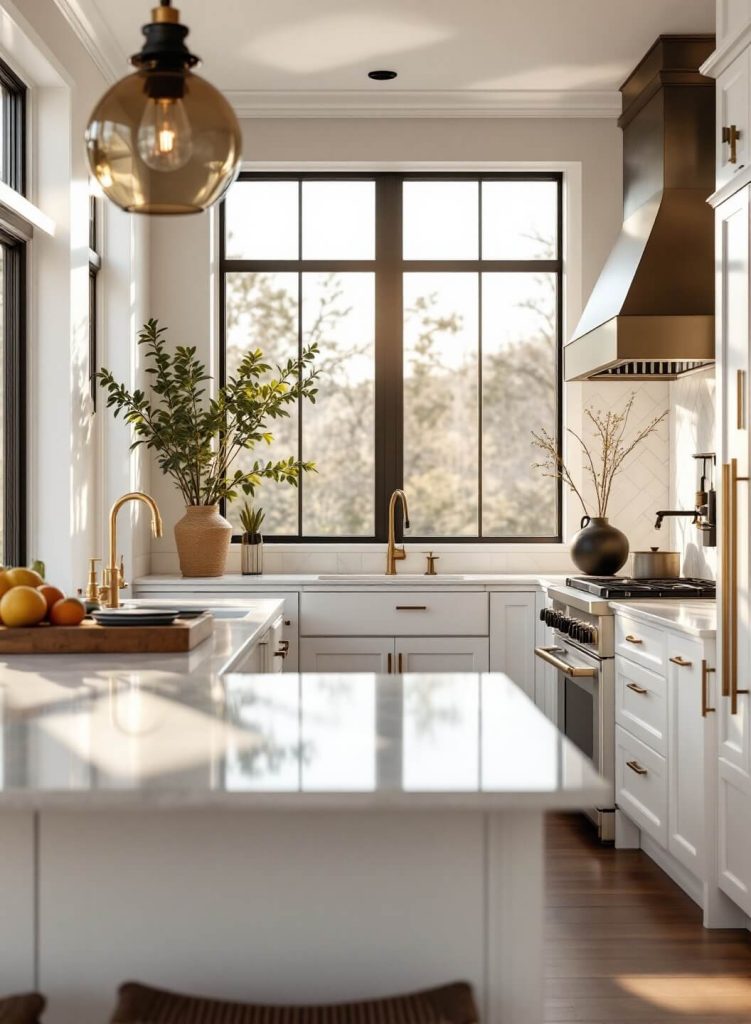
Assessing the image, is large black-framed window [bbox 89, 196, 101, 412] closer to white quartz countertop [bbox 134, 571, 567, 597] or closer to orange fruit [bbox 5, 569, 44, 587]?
white quartz countertop [bbox 134, 571, 567, 597]

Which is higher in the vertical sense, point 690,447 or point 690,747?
point 690,447

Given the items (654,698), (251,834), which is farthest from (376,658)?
(251,834)

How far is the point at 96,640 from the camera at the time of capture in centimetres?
271

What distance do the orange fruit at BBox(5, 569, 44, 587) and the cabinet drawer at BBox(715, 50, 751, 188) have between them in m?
2.25

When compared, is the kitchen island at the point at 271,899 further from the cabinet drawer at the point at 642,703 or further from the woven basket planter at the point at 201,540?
the woven basket planter at the point at 201,540

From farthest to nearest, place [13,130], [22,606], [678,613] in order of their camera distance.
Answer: [13,130], [678,613], [22,606]

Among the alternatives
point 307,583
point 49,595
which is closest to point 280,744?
point 49,595

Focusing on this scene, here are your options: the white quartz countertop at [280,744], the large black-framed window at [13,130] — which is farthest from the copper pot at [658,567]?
the large black-framed window at [13,130]

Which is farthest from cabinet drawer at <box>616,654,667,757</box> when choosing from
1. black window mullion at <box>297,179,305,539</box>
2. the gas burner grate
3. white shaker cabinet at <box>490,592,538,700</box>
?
black window mullion at <box>297,179,305,539</box>

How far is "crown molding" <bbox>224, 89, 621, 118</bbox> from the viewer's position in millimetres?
5469

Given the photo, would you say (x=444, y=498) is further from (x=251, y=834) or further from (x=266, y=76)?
(x=251, y=834)

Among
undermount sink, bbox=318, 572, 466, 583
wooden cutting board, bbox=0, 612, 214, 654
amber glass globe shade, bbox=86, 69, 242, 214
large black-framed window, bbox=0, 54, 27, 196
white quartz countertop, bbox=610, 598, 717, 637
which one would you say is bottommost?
white quartz countertop, bbox=610, 598, 717, 637

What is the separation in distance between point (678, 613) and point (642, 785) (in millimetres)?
660

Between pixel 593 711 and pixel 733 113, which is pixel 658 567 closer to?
pixel 593 711
